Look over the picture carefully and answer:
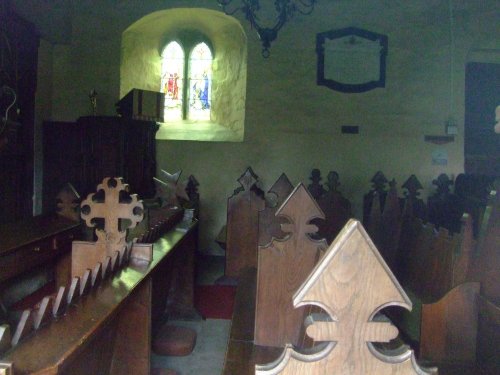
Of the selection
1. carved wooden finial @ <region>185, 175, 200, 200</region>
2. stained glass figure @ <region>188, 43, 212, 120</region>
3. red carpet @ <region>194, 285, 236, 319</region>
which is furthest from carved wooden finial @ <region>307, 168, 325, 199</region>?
stained glass figure @ <region>188, 43, 212, 120</region>

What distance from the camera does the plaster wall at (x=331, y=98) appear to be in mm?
7418

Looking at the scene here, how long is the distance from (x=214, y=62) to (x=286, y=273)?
6.28m

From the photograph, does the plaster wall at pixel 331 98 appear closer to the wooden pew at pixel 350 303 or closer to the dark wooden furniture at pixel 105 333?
the dark wooden furniture at pixel 105 333

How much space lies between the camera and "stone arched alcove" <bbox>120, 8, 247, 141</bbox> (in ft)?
25.1

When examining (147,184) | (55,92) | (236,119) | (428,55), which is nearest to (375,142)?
(428,55)

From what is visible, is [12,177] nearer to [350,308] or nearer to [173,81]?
[173,81]

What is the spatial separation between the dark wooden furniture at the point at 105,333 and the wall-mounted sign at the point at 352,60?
13.6 feet

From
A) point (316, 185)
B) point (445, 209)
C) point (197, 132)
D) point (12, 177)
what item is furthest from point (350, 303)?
point (197, 132)

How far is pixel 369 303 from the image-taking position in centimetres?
104

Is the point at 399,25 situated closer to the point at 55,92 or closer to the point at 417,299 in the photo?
the point at 55,92

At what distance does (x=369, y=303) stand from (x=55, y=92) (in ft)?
23.3

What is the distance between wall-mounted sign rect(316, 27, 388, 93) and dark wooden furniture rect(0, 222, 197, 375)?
13.6 feet

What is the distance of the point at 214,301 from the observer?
521 cm

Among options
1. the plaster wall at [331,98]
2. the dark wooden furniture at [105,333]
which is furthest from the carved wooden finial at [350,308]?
the plaster wall at [331,98]
